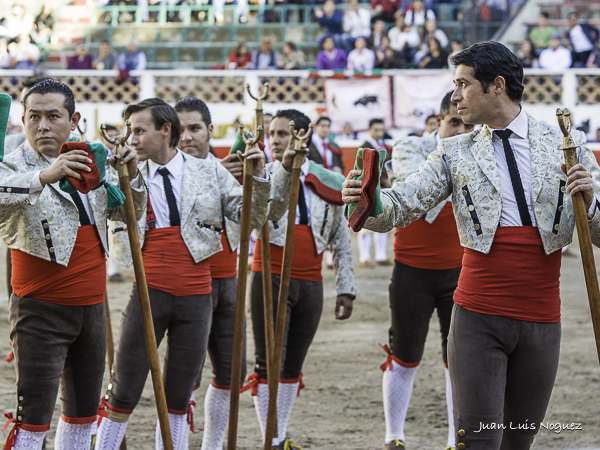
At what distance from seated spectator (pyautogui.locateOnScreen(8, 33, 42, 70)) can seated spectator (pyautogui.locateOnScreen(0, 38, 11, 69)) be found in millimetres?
67

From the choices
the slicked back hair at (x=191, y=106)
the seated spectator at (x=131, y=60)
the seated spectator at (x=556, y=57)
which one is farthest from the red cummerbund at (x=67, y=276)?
the seated spectator at (x=556, y=57)

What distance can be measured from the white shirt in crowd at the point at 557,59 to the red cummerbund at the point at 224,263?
1100 centimetres

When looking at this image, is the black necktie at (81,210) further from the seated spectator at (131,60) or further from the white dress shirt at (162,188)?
the seated spectator at (131,60)

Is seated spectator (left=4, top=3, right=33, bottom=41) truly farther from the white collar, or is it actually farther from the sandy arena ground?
the white collar

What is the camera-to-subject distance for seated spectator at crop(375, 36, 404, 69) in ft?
44.4

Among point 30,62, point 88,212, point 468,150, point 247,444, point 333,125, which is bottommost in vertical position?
point 247,444

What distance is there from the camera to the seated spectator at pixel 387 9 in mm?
16016

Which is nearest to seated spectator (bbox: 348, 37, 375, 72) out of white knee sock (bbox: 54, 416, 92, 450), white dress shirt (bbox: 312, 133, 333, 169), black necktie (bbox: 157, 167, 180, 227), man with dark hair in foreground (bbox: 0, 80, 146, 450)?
white dress shirt (bbox: 312, 133, 333, 169)

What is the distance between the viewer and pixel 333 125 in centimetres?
1303

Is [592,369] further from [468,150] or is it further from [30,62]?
[30,62]

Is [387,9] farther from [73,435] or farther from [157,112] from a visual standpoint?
[73,435]

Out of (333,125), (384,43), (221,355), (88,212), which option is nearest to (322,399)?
(221,355)

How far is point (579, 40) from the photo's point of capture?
46.4 ft

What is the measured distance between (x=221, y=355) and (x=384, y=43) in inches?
429
